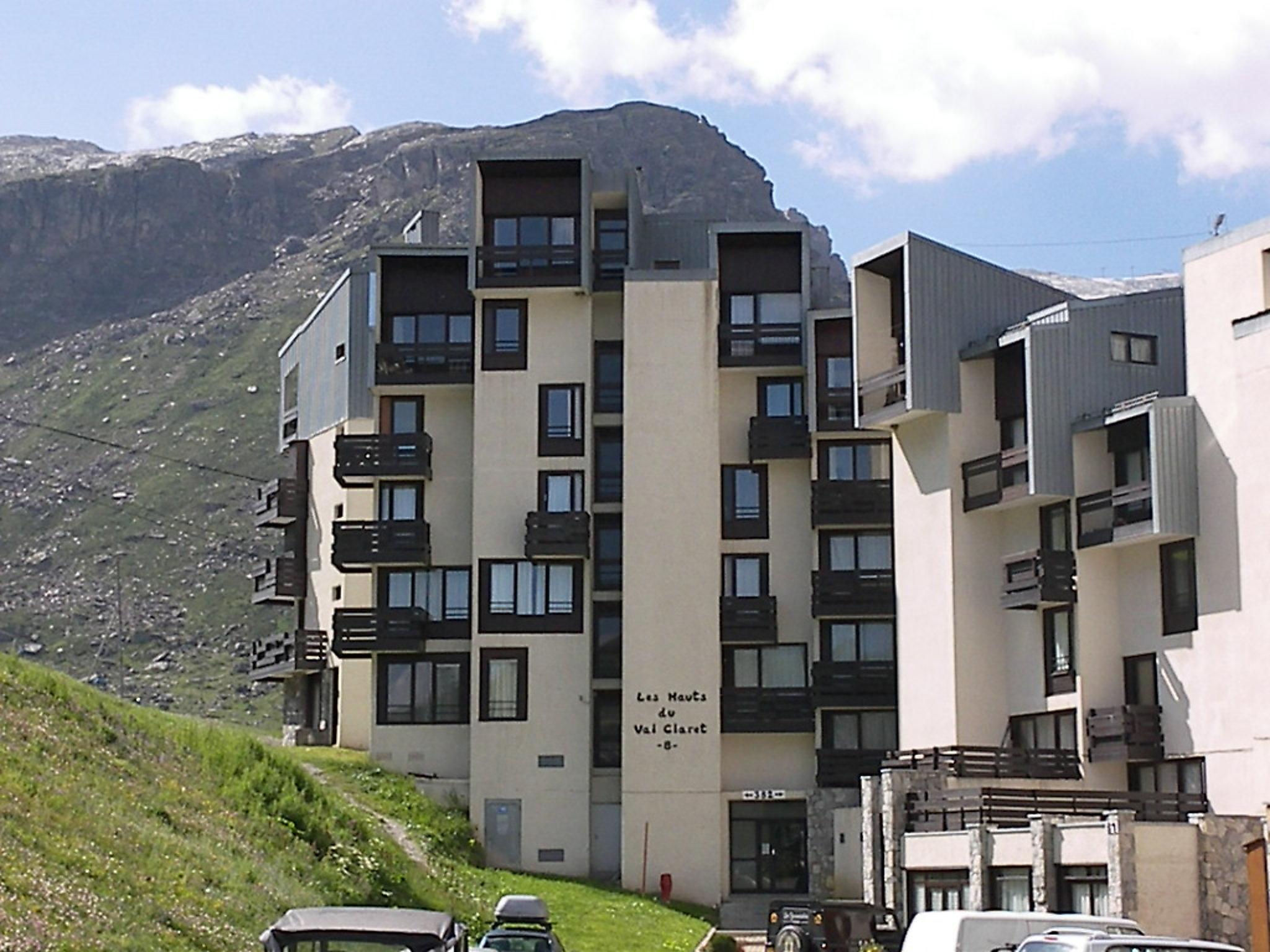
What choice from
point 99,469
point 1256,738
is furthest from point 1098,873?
point 99,469

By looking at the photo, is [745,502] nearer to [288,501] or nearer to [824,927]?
[288,501]

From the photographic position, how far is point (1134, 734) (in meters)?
46.3

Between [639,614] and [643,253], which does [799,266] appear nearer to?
[643,253]

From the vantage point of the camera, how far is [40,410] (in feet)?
609

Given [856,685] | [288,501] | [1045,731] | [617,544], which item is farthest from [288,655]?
[1045,731]

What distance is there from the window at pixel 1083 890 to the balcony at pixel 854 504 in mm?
21899

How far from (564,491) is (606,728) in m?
7.61

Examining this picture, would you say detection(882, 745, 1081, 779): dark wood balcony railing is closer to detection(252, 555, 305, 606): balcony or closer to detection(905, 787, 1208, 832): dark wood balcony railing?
detection(905, 787, 1208, 832): dark wood balcony railing

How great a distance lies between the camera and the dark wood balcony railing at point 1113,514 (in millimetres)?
45906

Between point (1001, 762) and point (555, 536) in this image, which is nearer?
point (1001, 762)

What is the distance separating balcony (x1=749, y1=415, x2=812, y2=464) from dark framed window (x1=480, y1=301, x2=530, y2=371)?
7769 mm

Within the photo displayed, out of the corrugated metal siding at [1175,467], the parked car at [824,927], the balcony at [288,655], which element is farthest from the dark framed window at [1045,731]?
the balcony at [288,655]

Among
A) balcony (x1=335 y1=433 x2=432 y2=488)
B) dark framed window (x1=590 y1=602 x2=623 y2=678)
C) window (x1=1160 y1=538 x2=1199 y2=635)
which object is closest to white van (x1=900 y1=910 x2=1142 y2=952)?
window (x1=1160 y1=538 x2=1199 y2=635)

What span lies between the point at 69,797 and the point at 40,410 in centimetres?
16023
